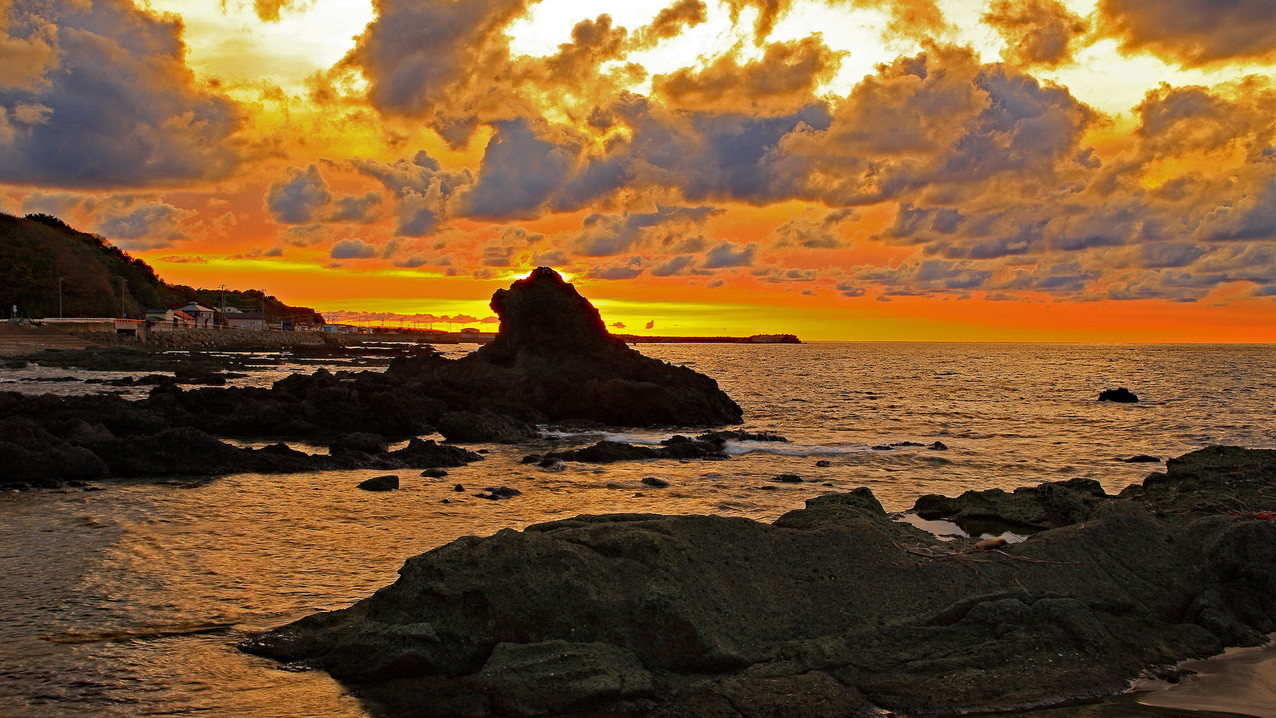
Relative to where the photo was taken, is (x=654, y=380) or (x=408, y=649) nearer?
(x=408, y=649)

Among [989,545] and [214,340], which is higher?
[214,340]

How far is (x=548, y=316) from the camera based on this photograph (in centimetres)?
3475

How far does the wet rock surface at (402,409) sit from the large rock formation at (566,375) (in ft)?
0.17

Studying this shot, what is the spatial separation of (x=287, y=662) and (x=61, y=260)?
5332 inches

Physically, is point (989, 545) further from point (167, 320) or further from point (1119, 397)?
point (167, 320)

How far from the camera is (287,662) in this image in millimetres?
7504

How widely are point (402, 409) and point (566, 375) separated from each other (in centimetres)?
793

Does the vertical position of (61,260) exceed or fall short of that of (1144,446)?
it exceeds it

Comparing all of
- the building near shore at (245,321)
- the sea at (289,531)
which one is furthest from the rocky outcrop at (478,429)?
the building near shore at (245,321)

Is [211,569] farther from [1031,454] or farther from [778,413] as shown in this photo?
[778,413]

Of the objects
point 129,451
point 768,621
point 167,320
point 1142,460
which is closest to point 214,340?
Result: point 167,320

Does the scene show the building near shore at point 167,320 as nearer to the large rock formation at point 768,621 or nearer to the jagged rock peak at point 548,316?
the jagged rock peak at point 548,316

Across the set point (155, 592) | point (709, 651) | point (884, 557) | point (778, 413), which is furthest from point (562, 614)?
point (778, 413)

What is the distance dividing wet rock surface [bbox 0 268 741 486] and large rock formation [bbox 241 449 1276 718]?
1148 centimetres
